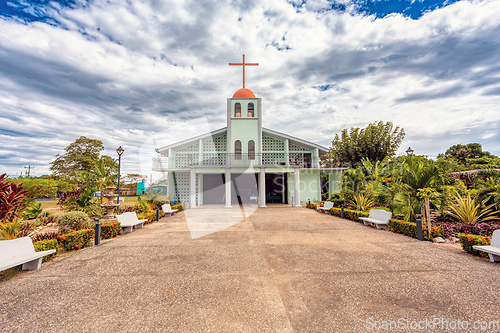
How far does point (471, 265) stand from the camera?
5.05 metres

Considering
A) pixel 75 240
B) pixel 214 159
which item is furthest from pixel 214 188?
pixel 75 240

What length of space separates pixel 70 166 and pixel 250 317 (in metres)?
36.2

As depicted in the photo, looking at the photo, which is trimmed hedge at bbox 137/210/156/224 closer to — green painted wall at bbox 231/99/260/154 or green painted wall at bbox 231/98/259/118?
green painted wall at bbox 231/99/260/154

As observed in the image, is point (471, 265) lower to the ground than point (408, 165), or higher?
lower

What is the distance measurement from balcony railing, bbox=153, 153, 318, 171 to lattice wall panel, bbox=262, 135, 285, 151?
60cm

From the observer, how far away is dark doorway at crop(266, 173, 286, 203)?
2394cm

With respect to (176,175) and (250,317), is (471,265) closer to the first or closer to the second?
(250,317)

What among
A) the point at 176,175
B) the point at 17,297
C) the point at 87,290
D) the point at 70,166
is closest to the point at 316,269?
the point at 87,290

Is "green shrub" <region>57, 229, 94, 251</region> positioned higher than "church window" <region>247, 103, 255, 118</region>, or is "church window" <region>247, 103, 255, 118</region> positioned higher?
"church window" <region>247, 103, 255, 118</region>

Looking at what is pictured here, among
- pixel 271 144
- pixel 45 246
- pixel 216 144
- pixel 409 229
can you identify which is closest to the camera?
pixel 45 246

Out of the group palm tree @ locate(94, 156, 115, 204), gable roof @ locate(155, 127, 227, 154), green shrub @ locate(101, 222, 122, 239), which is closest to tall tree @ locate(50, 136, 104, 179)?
gable roof @ locate(155, 127, 227, 154)

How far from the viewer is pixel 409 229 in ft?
26.0

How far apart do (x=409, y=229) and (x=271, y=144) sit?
562 inches

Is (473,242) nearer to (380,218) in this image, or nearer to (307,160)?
(380,218)
